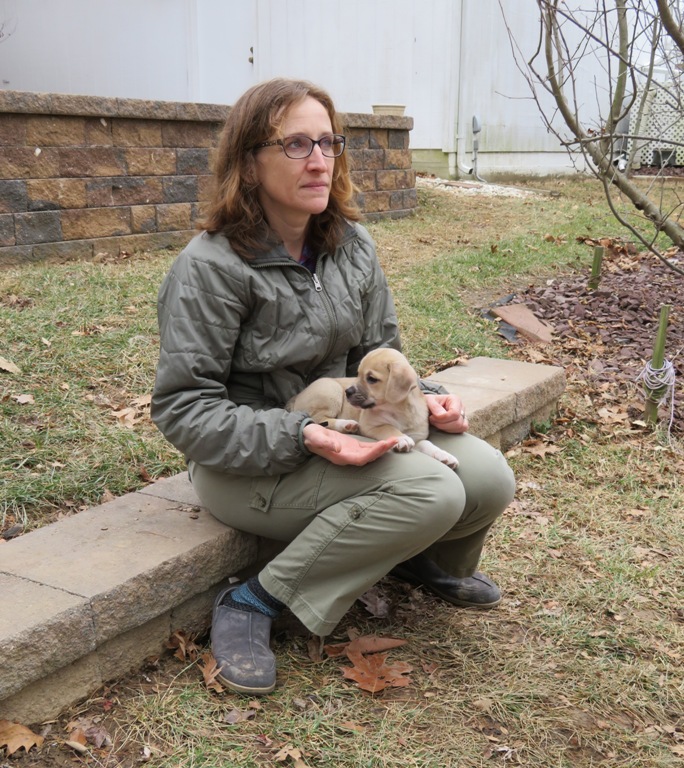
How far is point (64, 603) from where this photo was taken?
240 centimetres

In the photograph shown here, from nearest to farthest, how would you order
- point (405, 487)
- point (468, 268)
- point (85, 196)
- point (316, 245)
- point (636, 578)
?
1. point (405, 487)
2. point (316, 245)
3. point (636, 578)
4. point (85, 196)
5. point (468, 268)

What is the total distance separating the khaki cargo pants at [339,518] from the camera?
8.68 feet

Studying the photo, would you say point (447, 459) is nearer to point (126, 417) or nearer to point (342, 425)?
point (342, 425)

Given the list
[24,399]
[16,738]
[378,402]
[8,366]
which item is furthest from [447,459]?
[8,366]

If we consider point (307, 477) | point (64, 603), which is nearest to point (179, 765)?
point (64, 603)

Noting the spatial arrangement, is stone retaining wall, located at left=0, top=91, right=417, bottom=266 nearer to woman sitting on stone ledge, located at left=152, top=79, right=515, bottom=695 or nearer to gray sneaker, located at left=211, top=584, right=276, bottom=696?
woman sitting on stone ledge, located at left=152, top=79, right=515, bottom=695

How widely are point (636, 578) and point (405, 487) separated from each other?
143 centimetres

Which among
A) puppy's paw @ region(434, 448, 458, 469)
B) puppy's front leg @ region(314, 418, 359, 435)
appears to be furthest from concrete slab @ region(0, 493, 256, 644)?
puppy's paw @ region(434, 448, 458, 469)

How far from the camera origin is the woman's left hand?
10.00 ft

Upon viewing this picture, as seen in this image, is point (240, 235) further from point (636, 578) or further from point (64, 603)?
point (636, 578)

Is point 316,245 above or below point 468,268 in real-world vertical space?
above

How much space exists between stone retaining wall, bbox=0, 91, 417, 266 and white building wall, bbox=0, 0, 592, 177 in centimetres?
500

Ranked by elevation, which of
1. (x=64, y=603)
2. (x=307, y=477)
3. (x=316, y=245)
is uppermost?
(x=316, y=245)

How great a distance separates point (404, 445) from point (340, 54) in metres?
11.5
